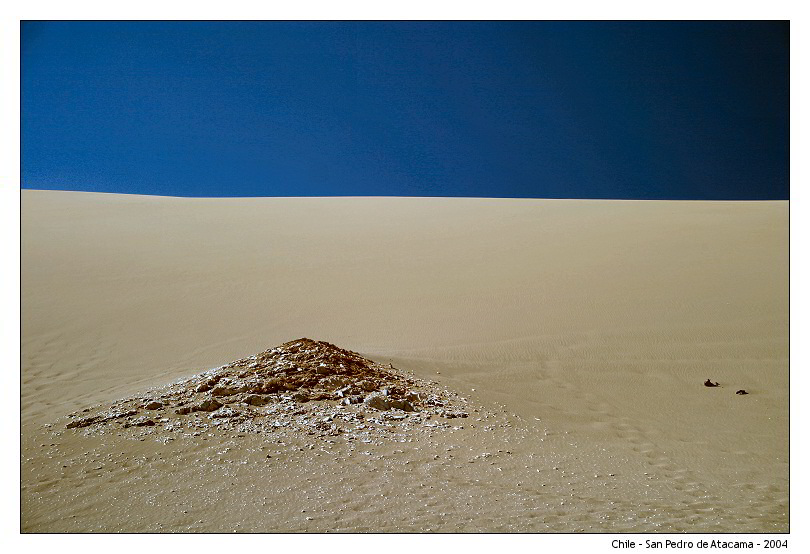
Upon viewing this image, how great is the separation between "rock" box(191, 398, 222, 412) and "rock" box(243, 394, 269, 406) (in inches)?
10.5

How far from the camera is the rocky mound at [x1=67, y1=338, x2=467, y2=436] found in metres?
5.38

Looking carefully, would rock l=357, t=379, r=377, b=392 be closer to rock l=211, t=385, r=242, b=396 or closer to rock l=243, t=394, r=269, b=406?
rock l=243, t=394, r=269, b=406

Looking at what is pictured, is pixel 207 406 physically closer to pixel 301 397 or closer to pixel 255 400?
pixel 255 400

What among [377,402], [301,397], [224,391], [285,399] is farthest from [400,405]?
[224,391]

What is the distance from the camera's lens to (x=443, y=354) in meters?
8.48

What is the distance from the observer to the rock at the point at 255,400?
18.8 ft

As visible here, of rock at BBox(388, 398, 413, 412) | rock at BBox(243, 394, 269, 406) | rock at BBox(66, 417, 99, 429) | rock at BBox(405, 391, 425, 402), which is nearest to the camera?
rock at BBox(66, 417, 99, 429)

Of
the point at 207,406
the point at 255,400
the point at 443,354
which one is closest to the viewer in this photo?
the point at 207,406

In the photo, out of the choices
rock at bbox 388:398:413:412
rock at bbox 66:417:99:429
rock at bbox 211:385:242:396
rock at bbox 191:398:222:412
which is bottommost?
rock at bbox 66:417:99:429

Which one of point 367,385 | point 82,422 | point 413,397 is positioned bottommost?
point 82,422

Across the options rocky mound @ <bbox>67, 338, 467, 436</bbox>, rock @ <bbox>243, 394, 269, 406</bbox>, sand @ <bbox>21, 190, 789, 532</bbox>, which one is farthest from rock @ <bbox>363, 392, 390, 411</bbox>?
rock @ <bbox>243, 394, 269, 406</bbox>

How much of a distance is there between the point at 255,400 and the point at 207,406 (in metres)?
0.46

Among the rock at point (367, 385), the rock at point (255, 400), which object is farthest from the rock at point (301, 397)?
the rock at point (367, 385)
